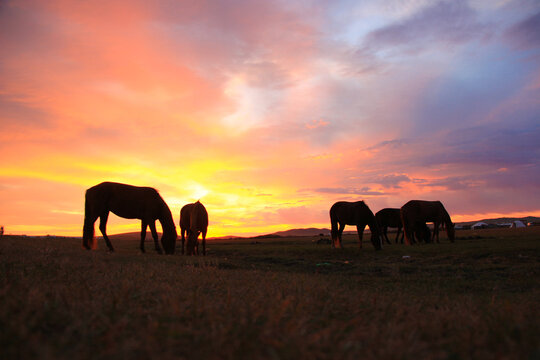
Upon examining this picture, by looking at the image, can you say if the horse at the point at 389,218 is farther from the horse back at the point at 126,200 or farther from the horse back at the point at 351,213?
the horse back at the point at 126,200

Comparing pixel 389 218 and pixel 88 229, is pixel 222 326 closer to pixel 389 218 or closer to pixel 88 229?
pixel 88 229

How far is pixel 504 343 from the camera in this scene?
306 cm

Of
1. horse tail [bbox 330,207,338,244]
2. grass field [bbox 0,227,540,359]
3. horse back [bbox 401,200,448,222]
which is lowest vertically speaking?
grass field [bbox 0,227,540,359]

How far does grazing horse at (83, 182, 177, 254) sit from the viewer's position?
15.9 meters

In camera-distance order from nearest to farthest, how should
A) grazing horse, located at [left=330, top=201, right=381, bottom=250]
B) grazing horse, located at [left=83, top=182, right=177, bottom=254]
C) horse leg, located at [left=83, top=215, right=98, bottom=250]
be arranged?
1. horse leg, located at [left=83, top=215, right=98, bottom=250]
2. grazing horse, located at [left=83, top=182, right=177, bottom=254]
3. grazing horse, located at [left=330, top=201, right=381, bottom=250]

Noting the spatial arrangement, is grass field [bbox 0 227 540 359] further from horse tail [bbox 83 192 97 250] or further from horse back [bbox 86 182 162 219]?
horse back [bbox 86 182 162 219]

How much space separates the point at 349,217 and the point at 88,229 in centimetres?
1612

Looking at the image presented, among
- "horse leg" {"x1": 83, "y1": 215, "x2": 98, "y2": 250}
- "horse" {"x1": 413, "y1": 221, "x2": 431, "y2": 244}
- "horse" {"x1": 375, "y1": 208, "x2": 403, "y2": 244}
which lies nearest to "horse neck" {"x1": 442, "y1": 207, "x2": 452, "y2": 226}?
"horse" {"x1": 413, "y1": 221, "x2": 431, "y2": 244}

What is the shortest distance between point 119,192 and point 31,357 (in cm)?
Answer: 1532

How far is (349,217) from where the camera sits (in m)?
24.2

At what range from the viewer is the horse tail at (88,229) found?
51.0 feet

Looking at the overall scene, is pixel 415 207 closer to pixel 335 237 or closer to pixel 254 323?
pixel 335 237

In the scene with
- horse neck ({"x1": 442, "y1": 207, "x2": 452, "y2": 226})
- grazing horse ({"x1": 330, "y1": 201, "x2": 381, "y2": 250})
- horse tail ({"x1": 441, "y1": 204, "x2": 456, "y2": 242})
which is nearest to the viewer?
grazing horse ({"x1": 330, "y1": 201, "x2": 381, "y2": 250})

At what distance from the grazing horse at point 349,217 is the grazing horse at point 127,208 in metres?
11.6
